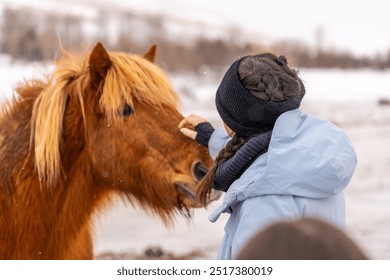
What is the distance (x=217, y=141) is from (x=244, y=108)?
54 centimetres

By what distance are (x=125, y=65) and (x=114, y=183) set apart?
0.57m

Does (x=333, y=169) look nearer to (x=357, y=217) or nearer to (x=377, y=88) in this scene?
(x=357, y=217)

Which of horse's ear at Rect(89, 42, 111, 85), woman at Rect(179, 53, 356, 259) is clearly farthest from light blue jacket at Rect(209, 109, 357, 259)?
horse's ear at Rect(89, 42, 111, 85)

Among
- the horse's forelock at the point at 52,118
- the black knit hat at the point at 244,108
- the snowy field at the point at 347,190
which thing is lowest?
the snowy field at the point at 347,190

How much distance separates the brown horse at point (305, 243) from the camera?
2.76 ft

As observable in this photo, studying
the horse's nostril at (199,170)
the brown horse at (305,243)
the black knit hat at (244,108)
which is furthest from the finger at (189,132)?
the brown horse at (305,243)

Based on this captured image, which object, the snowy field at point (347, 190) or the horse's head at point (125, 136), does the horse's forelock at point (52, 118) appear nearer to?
the horse's head at point (125, 136)

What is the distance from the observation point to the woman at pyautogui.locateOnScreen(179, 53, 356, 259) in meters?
1.72

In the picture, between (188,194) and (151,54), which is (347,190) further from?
(188,194)

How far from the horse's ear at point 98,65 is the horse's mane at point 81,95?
1.0 inches

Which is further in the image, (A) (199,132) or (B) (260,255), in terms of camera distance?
(A) (199,132)

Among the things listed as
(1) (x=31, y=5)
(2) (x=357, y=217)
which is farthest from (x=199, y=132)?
(1) (x=31, y=5)

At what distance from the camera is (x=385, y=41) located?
45.1ft
